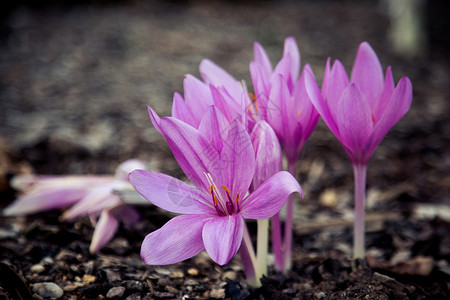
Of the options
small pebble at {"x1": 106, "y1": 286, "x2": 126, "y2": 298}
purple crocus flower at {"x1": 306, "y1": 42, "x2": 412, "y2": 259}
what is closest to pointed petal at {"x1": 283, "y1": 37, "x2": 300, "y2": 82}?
purple crocus flower at {"x1": 306, "y1": 42, "x2": 412, "y2": 259}

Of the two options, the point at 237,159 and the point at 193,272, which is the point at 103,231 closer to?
the point at 193,272

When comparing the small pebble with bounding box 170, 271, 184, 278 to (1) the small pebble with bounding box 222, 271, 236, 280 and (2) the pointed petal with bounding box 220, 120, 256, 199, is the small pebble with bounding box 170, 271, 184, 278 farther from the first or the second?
(2) the pointed petal with bounding box 220, 120, 256, 199

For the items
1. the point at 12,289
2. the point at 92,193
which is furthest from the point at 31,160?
the point at 12,289

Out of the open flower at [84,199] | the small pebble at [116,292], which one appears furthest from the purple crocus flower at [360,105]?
the open flower at [84,199]

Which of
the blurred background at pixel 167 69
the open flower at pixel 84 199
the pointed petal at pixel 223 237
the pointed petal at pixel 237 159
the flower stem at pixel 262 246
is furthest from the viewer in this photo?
the blurred background at pixel 167 69

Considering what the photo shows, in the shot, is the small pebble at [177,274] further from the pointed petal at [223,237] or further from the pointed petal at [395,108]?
the pointed petal at [395,108]

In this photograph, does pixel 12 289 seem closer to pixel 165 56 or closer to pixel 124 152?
pixel 124 152

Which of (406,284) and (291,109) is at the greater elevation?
(291,109)
